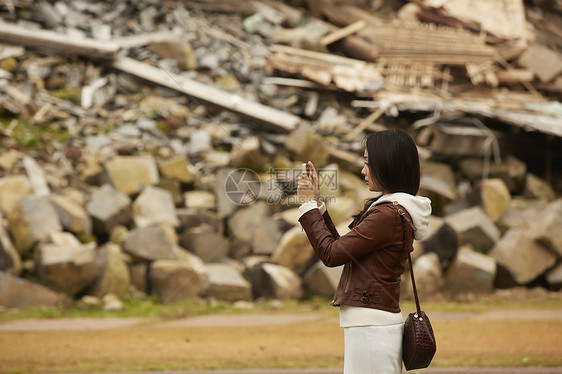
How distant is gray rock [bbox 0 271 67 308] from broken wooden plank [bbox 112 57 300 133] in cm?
417

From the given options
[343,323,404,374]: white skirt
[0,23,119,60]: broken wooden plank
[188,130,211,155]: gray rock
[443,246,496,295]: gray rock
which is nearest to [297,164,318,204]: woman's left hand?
[343,323,404,374]: white skirt

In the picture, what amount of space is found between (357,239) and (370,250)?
7 cm

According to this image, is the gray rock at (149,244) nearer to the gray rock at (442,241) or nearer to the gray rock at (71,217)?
the gray rock at (71,217)

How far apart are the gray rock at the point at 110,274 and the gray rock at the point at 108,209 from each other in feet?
2.84

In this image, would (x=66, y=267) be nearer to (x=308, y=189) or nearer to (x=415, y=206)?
(x=308, y=189)

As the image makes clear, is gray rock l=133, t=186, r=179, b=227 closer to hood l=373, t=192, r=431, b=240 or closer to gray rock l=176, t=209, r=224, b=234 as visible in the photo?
gray rock l=176, t=209, r=224, b=234

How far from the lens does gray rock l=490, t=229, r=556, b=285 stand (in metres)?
8.85

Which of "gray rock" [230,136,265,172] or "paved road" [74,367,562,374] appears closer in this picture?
"paved road" [74,367,562,374]

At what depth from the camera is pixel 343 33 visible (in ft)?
42.0

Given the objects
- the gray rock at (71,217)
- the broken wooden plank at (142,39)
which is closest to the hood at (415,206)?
the gray rock at (71,217)

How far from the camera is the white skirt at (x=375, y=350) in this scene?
225 centimetres

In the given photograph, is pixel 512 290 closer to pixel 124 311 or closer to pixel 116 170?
pixel 124 311

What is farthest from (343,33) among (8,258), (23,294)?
(23,294)

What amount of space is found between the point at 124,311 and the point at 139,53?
6304 mm
